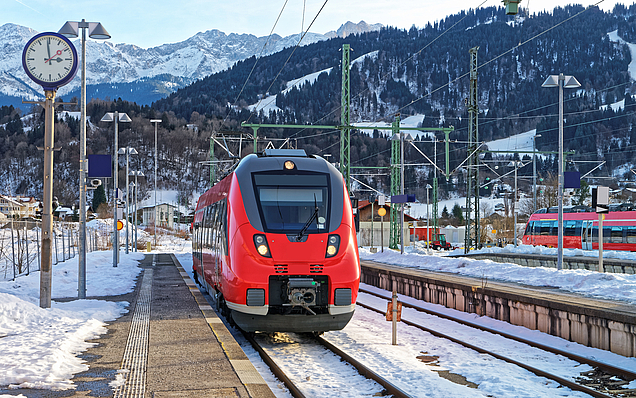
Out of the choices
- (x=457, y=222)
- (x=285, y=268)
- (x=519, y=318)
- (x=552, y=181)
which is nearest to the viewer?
(x=285, y=268)

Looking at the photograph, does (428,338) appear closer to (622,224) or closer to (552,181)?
(622,224)

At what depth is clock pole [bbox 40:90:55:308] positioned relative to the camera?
46.8ft

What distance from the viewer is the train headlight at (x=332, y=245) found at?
11.4 m

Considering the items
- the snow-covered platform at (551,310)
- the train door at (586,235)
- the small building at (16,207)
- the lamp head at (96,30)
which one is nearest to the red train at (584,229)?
the train door at (586,235)

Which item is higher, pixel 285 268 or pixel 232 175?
pixel 232 175

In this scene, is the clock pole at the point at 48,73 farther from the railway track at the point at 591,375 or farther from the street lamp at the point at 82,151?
the railway track at the point at 591,375

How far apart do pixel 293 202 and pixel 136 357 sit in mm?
4076

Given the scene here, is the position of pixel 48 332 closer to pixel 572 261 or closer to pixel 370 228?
pixel 572 261

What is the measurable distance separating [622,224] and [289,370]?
114 feet

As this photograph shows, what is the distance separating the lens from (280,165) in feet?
40.8

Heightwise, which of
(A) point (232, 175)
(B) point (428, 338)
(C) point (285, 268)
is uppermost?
(A) point (232, 175)

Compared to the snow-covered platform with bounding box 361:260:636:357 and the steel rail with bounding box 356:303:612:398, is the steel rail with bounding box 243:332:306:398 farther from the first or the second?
the snow-covered platform with bounding box 361:260:636:357

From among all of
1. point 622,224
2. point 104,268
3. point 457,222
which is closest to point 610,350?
point 104,268

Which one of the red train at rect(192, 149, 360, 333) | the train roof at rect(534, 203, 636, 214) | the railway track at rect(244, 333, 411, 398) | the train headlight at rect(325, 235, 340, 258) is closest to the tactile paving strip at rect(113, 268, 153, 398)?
the red train at rect(192, 149, 360, 333)
